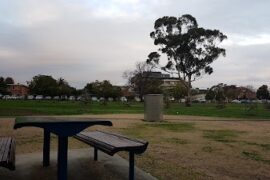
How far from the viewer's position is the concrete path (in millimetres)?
6746

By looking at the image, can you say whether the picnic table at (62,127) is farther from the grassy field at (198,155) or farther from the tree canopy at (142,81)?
the tree canopy at (142,81)

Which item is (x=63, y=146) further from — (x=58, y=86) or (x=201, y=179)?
(x=58, y=86)

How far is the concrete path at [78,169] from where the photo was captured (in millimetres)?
6746

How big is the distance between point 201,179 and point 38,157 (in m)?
3.34

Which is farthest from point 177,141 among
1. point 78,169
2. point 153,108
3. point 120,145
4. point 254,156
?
point 153,108

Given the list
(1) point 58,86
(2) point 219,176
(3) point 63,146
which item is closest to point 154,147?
(2) point 219,176

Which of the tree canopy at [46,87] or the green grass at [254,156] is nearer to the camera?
the green grass at [254,156]

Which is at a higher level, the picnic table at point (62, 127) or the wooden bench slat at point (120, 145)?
the picnic table at point (62, 127)

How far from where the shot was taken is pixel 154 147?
10.4 meters

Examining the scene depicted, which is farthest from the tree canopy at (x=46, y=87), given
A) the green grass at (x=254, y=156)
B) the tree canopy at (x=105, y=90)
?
the green grass at (x=254, y=156)

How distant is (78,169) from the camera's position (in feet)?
24.1

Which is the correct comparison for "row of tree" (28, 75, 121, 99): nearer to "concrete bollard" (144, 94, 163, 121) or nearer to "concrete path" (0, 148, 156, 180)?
"concrete bollard" (144, 94, 163, 121)

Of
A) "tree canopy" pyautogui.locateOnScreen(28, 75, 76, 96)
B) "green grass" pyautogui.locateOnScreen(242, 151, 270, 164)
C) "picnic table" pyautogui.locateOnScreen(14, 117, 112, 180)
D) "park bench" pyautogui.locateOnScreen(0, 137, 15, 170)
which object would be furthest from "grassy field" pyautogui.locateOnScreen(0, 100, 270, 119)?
"tree canopy" pyautogui.locateOnScreen(28, 75, 76, 96)

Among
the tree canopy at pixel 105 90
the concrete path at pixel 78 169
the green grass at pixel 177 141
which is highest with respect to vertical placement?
the tree canopy at pixel 105 90
